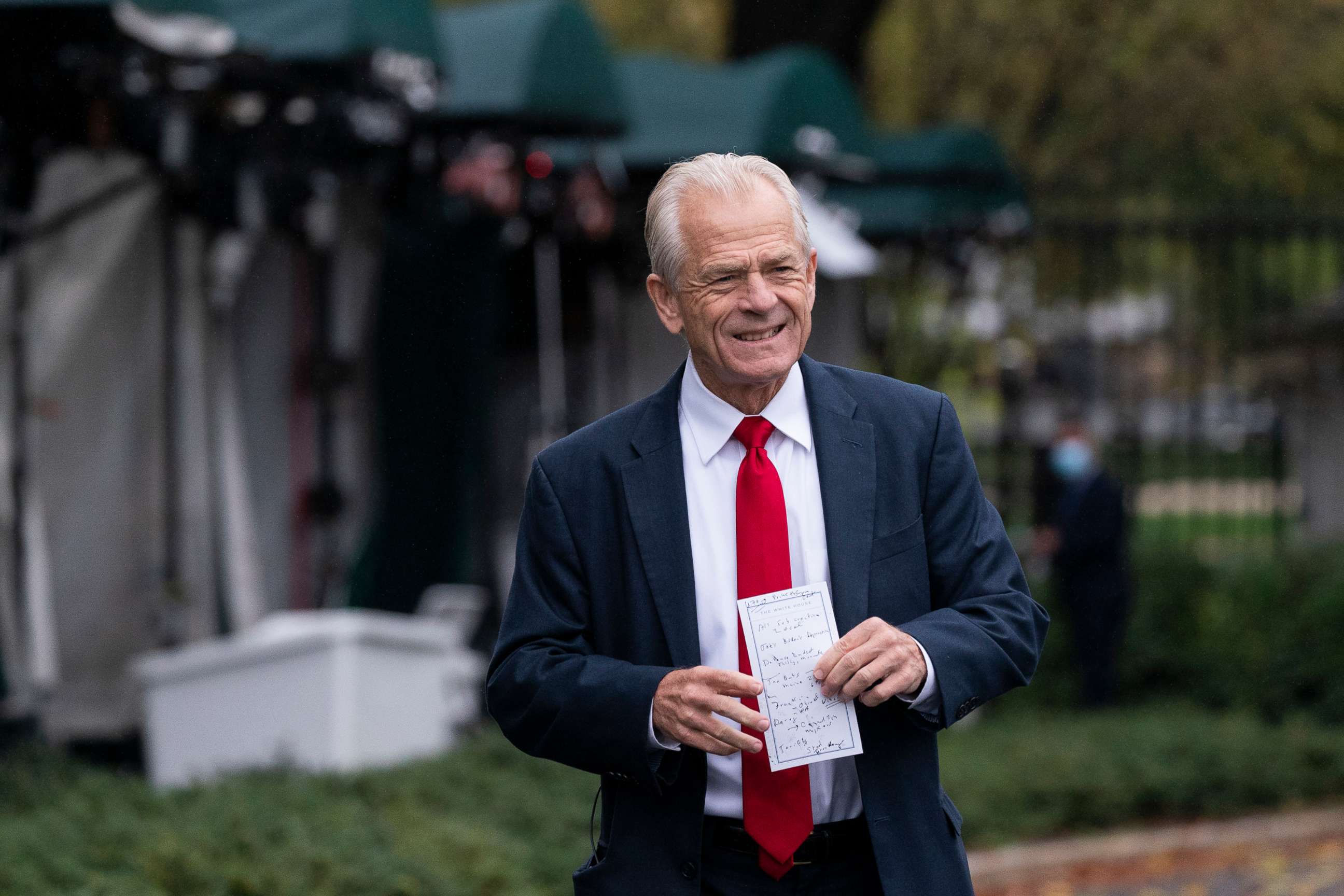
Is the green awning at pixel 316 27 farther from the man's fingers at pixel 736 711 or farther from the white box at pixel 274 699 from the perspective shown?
the man's fingers at pixel 736 711

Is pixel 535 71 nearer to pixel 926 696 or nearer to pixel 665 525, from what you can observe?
pixel 665 525

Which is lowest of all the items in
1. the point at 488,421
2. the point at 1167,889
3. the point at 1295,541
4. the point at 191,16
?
the point at 1167,889

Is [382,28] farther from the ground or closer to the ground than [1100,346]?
farther from the ground

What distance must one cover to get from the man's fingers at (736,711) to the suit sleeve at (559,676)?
128mm

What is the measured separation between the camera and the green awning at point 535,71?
882 centimetres

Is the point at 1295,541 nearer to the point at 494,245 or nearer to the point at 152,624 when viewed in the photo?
the point at 494,245

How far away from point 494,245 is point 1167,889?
218 inches

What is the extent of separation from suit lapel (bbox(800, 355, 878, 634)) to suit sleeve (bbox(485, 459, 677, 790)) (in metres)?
0.32

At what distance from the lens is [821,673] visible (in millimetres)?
2693

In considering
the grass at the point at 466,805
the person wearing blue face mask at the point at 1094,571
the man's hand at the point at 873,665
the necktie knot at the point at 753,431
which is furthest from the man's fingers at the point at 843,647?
the person wearing blue face mask at the point at 1094,571

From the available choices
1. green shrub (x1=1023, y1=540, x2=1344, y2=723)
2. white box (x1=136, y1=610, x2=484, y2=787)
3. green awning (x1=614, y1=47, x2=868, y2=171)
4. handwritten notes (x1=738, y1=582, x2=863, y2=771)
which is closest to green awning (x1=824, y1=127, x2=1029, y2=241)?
green awning (x1=614, y1=47, x2=868, y2=171)

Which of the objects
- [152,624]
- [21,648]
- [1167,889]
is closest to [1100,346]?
[1167,889]

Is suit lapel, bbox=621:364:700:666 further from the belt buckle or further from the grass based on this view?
the grass

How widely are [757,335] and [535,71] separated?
20.5ft
